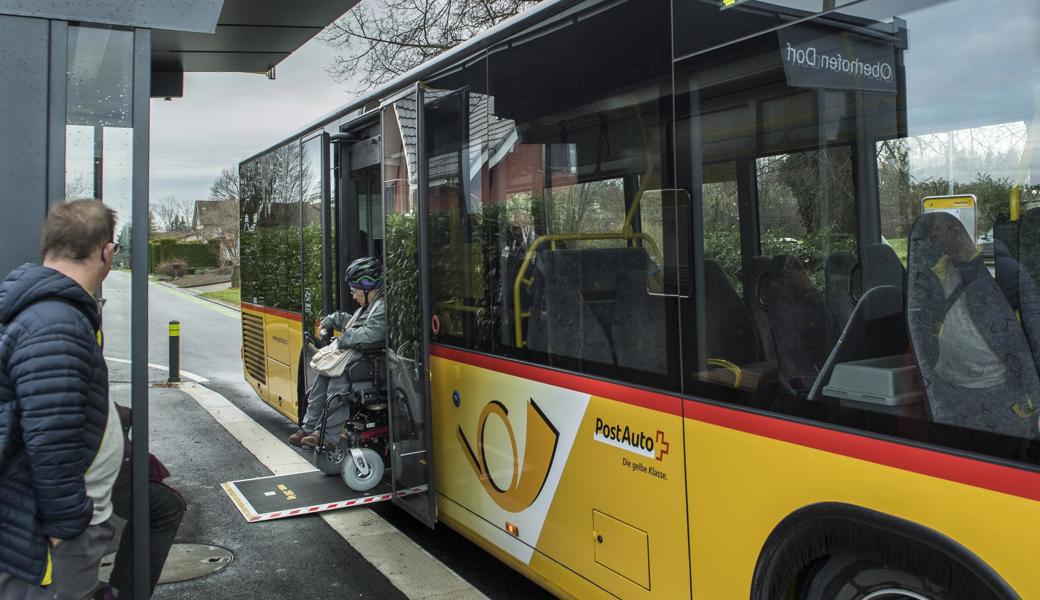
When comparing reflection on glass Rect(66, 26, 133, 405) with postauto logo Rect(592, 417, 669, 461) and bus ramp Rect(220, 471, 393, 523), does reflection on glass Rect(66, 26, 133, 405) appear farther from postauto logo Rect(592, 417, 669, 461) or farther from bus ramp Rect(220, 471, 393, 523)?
bus ramp Rect(220, 471, 393, 523)

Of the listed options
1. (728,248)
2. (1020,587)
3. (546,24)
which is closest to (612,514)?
(728,248)

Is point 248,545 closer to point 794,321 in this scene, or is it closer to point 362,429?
point 362,429

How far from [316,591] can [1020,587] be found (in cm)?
350

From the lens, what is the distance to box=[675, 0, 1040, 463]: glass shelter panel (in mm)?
2221

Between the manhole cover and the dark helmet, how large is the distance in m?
2.05

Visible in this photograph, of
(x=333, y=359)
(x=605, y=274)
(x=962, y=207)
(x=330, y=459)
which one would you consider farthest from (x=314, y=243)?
(x=962, y=207)

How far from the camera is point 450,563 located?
495 centimetres

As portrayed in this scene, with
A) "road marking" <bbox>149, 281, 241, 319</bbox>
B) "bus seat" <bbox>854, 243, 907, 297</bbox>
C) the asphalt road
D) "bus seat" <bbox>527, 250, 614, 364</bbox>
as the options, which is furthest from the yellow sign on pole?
"road marking" <bbox>149, 281, 241, 319</bbox>

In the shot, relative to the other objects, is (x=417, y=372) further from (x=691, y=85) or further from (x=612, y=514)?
(x=691, y=85)

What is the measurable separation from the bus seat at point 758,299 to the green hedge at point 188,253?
A: 57940 mm

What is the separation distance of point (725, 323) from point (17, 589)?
7.97 ft

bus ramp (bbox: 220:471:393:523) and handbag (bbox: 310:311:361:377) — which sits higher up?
handbag (bbox: 310:311:361:377)

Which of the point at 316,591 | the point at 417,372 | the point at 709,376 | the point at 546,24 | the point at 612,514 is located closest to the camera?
the point at 709,376

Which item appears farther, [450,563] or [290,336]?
[290,336]
